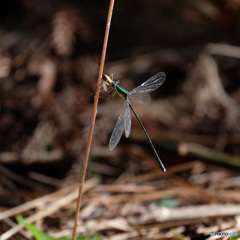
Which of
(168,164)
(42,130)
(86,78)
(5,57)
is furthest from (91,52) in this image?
(168,164)

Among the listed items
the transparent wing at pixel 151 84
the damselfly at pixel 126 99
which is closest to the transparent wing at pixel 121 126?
the damselfly at pixel 126 99

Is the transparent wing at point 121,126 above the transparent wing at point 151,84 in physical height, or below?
below

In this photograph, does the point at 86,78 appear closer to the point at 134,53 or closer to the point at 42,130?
the point at 42,130

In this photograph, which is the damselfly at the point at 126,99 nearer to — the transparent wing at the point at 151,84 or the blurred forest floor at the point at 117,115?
the transparent wing at the point at 151,84

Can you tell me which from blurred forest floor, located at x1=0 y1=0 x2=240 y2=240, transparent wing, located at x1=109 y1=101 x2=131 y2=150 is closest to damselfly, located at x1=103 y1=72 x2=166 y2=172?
transparent wing, located at x1=109 y1=101 x2=131 y2=150

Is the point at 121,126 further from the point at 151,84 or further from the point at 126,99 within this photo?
the point at 151,84

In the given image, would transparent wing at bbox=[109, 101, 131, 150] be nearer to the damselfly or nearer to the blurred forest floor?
the damselfly

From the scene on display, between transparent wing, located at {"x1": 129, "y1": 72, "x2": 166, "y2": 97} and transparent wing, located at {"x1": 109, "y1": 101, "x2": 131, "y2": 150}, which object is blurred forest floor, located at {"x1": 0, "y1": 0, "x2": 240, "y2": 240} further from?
transparent wing, located at {"x1": 129, "y1": 72, "x2": 166, "y2": 97}

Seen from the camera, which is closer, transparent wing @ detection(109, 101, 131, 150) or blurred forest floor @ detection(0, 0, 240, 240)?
transparent wing @ detection(109, 101, 131, 150)

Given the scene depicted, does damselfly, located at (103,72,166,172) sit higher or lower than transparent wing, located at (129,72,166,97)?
lower
